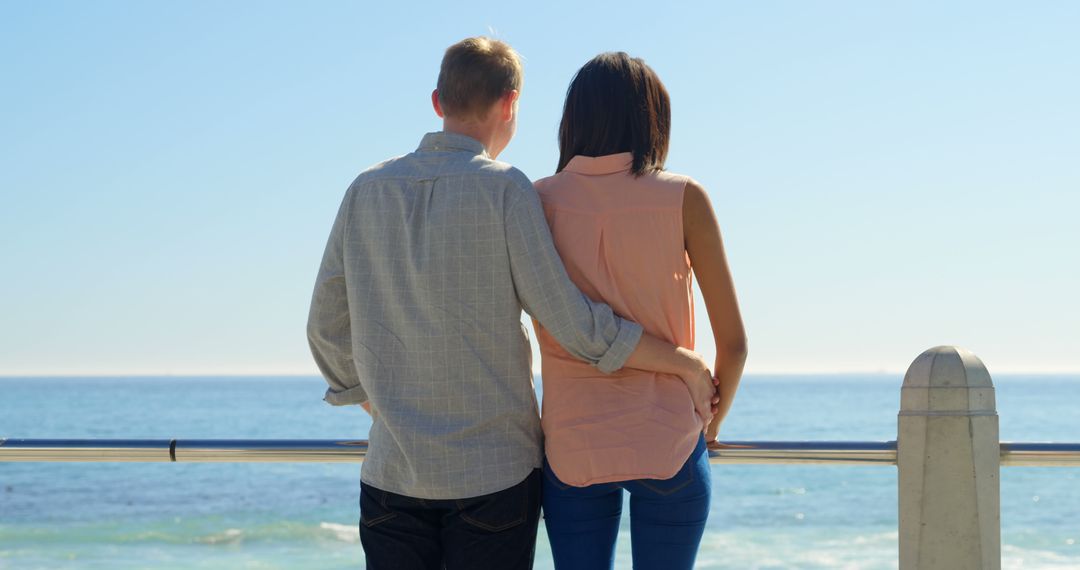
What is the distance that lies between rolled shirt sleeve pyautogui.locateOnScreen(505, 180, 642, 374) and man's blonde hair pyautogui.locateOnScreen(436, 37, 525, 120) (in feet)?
0.73

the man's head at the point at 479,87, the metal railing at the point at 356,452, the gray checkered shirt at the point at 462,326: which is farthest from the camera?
the metal railing at the point at 356,452

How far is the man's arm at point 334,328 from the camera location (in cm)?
207

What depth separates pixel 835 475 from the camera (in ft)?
70.2

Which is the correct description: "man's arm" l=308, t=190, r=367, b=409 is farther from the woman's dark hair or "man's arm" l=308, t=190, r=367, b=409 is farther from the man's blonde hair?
the woman's dark hair

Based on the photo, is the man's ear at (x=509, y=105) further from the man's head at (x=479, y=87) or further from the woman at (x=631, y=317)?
the woman at (x=631, y=317)

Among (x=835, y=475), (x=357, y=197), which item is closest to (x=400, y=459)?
(x=357, y=197)

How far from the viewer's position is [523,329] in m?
1.99

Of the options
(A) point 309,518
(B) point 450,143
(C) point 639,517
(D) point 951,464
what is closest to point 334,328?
(B) point 450,143

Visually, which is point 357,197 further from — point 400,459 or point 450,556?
point 450,556

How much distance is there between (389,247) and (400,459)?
1.27 ft

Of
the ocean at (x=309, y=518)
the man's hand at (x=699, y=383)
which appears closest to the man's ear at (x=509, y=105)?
the man's hand at (x=699, y=383)

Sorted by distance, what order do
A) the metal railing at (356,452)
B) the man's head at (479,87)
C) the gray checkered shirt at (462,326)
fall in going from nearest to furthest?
the gray checkered shirt at (462,326), the man's head at (479,87), the metal railing at (356,452)

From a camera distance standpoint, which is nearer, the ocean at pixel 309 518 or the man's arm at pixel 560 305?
the man's arm at pixel 560 305

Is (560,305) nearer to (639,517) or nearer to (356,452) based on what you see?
(639,517)
